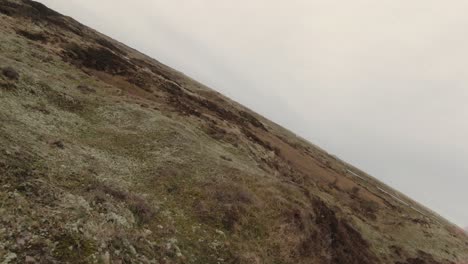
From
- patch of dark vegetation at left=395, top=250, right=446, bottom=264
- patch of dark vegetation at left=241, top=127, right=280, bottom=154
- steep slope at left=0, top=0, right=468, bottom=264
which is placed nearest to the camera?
steep slope at left=0, top=0, right=468, bottom=264

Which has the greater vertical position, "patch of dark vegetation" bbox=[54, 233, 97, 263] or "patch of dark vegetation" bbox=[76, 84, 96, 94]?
"patch of dark vegetation" bbox=[76, 84, 96, 94]

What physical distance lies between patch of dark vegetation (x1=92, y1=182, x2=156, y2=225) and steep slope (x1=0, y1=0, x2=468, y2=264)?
0.29ft

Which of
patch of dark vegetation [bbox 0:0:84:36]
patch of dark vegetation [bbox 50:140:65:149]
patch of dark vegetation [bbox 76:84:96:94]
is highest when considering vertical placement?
patch of dark vegetation [bbox 0:0:84:36]

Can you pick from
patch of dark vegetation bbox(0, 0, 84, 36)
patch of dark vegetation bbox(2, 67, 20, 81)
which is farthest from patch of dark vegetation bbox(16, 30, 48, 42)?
patch of dark vegetation bbox(2, 67, 20, 81)

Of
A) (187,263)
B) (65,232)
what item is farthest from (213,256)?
(65,232)

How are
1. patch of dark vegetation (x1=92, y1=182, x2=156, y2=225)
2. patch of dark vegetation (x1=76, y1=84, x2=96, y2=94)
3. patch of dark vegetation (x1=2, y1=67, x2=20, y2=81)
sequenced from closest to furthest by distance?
1. patch of dark vegetation (x1=92, y1=182, x2=156, y2=225)
2. patch of dark vegetation (x1=2, y1=67, x2=20, y2=81)
3. patch of dark vegetation (x1=76, y1=84, x2=96, y2=94)

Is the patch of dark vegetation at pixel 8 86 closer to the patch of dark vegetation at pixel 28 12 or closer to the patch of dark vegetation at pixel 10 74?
the patch of dark vegetation at pixel 10 74

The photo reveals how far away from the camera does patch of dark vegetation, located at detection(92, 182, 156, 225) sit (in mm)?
24816

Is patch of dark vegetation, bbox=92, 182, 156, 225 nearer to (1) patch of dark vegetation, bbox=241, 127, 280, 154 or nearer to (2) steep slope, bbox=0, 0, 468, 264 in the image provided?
(2) steep slope, bbox=0, 0, 468, 264

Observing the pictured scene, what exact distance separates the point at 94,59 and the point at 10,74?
2524 centimetres

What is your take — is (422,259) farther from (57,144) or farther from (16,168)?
(16,168)

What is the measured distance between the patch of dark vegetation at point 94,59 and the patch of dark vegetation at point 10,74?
1677 centimetres

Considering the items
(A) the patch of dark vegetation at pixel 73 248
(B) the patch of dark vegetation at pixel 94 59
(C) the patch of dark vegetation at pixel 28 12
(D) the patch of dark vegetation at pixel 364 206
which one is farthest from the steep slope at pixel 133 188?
(C) the patch of dark vegetation at pixel 28 12

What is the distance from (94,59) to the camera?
62.4m
